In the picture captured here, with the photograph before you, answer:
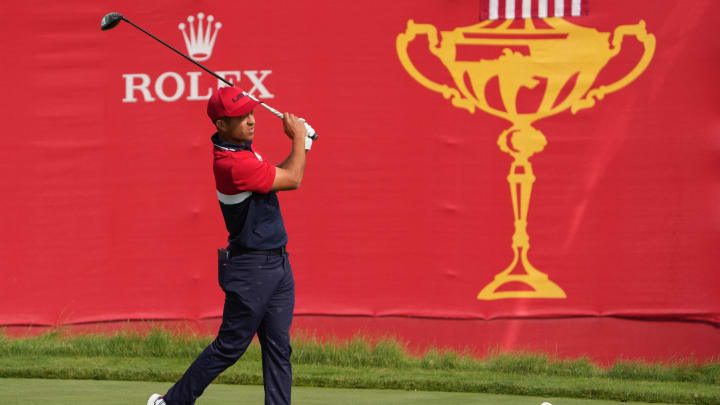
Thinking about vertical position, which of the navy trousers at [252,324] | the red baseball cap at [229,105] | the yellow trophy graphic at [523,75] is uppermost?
the yellow trophy graphic at [523,75]

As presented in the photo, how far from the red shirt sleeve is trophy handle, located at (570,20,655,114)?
10.1 feet

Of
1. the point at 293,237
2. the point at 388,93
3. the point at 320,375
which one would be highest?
the point at 388,93

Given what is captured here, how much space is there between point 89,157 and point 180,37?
1066mm

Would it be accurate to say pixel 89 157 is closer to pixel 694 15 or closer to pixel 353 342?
pixel 353 342

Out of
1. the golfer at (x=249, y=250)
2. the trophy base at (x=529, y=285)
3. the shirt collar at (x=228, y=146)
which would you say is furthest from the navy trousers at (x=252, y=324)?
the trophy base at (x=529, y=285)

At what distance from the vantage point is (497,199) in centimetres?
717

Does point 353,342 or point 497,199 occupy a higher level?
point 497,199

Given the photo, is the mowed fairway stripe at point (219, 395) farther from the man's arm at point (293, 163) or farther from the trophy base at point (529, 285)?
the man's arm at point (293, 163)

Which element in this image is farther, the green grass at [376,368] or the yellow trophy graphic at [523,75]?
the yellow trophy graphic at [523,75]

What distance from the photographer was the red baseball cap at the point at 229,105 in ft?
15.6

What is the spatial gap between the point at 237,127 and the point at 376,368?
8.46ft

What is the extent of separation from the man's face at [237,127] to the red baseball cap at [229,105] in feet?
0.09

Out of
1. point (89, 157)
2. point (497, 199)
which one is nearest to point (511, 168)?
point (497, 199)

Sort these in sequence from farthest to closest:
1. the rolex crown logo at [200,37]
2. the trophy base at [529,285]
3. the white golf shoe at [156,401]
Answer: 1. the rolex crown logo at [200,37]
2. the trophy base at [529,285]
3. the white golf shoe at [156,401]
